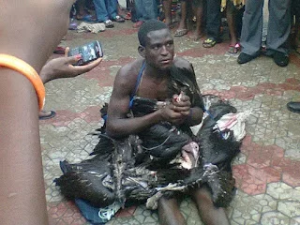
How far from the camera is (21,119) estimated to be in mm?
814

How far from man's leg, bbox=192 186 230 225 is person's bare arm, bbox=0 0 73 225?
2.02 meters

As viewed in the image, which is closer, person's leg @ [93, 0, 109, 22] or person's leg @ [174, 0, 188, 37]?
person's leg @ [174, 0, 188, 37]

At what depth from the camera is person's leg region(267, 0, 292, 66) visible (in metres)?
4.98

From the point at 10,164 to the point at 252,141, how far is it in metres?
3.08

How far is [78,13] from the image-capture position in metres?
7.74

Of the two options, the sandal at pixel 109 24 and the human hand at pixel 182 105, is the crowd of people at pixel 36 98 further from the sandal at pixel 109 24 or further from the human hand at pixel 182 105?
the sandal at pixel 109 24

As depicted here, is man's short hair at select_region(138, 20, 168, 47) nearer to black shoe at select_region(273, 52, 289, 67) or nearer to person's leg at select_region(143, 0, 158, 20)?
black shoe at select_region(273, 52, 289, 67)

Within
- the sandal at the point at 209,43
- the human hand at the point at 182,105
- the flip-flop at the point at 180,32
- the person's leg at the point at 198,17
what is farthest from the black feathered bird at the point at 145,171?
the flip-flop at the point at 180,32

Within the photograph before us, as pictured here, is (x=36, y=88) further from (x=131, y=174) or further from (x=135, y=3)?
(x=135, y=3)

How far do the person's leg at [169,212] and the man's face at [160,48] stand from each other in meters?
0.97

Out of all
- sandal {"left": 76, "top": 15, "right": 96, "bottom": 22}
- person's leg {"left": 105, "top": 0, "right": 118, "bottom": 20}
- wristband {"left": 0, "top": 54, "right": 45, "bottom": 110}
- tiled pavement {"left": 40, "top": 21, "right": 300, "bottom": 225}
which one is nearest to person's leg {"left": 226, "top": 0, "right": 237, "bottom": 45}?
tiled pavement {"left": 40, "top": 21, "right": 300, "bottom": 225}

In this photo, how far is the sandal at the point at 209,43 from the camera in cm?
580

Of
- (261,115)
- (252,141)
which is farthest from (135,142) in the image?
(261,115)

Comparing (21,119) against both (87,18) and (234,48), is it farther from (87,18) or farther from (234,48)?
(87,18)
